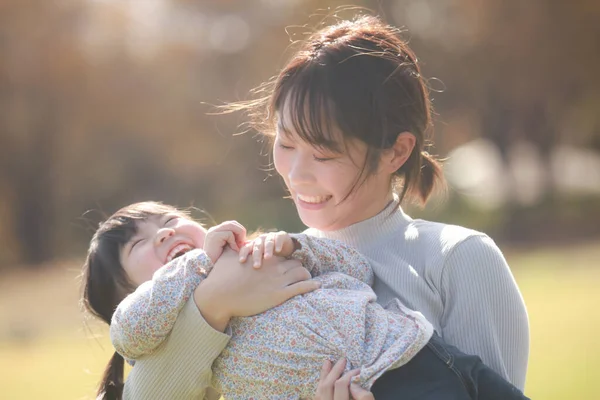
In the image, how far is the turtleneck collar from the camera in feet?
7.79

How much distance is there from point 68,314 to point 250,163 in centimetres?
704

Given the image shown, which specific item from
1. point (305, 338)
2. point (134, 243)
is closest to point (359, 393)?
point (305, 338)

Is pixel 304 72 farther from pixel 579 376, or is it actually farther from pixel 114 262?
pixel 579 376

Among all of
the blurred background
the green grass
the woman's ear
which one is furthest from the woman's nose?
the blurred background

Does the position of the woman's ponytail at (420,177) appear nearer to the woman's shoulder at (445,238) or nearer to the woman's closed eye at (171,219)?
the woman's shoulder at (445,238)

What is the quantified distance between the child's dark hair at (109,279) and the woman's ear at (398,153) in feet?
2.47

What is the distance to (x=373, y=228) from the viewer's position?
2.38 m

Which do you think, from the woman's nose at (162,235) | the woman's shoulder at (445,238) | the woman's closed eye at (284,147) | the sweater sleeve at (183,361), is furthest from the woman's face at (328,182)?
the sweater sleeve at (183,361)

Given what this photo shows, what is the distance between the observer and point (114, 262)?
8.00ft

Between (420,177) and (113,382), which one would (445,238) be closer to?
(420,177)

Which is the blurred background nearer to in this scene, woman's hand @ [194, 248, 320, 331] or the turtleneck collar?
the turtleneck collar

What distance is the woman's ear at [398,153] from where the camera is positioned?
2336mm

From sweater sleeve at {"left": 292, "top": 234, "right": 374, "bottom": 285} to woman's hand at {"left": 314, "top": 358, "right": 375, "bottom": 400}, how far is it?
31 cm

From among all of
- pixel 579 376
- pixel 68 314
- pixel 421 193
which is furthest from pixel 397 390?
pixel 68 314
